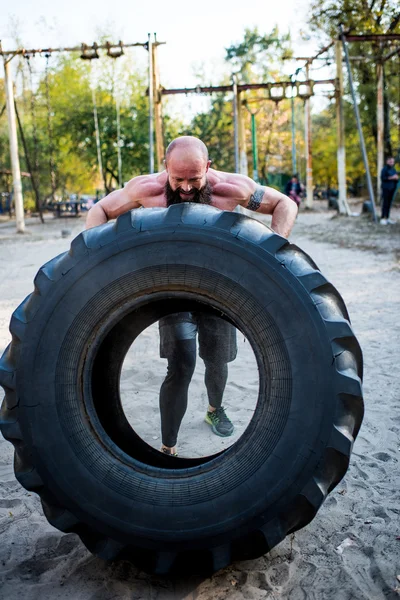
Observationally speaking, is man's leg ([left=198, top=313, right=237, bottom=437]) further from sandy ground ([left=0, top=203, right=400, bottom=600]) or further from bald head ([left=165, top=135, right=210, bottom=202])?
bald head ([left=165, top=135, right=210, bottom=202])

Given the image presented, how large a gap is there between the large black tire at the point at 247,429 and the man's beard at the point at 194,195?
0.82m

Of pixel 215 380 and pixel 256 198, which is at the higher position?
pixel 256 198

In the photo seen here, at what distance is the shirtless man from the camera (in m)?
3.30

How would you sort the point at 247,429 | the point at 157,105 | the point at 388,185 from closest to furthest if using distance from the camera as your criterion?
the point at 247,429
the point at 388,185
the point at 157,105

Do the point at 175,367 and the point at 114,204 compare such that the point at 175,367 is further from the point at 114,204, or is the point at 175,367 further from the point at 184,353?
the point at 114,204

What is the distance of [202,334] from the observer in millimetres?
3518

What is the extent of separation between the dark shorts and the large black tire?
73cm

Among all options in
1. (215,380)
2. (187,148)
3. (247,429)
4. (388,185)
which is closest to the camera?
(247,429)

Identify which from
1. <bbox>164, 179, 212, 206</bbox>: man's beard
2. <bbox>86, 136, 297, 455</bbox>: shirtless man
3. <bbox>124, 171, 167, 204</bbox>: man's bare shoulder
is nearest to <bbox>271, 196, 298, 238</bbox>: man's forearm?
<bbox>86, 136, 297, 455</bbox>: shirtless man

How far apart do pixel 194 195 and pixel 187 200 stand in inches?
1.9

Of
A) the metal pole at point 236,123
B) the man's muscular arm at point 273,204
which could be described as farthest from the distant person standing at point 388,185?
the man's muscular arm at point 273,204

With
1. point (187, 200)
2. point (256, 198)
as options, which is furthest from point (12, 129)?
point (187, 200)

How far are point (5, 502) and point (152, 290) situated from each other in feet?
5.31

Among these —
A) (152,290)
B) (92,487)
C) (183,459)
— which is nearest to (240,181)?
(152,290)
